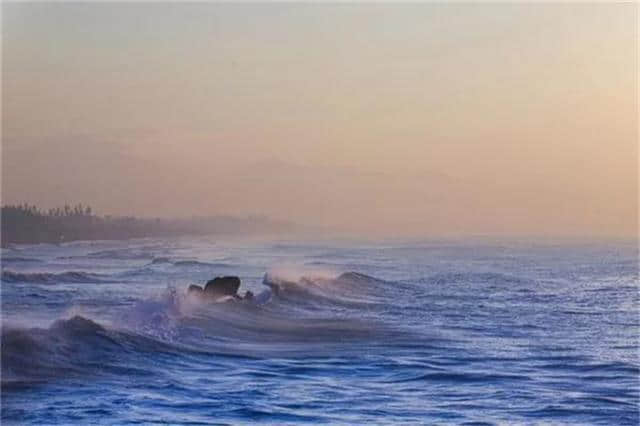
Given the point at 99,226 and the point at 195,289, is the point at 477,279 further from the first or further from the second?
the point at 99,226

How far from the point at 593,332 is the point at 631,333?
18 cm

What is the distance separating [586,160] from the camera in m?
5.12

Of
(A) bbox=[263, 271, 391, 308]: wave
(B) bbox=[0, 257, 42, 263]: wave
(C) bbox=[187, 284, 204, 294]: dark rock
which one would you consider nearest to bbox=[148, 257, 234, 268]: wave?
(C) bbox=[187, 284, 204, 294]: dark rock

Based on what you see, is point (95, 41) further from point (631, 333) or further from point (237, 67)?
point (631, 333)

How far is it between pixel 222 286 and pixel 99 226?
72cm

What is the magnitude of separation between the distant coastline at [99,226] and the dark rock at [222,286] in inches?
10.1

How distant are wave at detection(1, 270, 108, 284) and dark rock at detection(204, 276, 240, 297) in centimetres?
54

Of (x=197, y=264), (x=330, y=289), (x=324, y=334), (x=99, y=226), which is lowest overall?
(x=324, y=334)

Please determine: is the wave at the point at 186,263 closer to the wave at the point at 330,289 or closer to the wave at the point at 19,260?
the wave at the point at 330,289

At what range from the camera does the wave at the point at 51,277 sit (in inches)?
201

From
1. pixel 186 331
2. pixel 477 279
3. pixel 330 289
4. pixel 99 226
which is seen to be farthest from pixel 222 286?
pixel 477 279

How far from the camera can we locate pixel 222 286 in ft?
17.5

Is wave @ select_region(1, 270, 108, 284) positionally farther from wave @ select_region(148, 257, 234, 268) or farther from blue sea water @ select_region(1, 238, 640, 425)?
wave @ select_region(148, 257, 234, 268)

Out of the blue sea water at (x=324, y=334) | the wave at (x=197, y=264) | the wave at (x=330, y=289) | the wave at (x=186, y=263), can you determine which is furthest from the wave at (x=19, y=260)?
the wave at (x=330, y=289)
